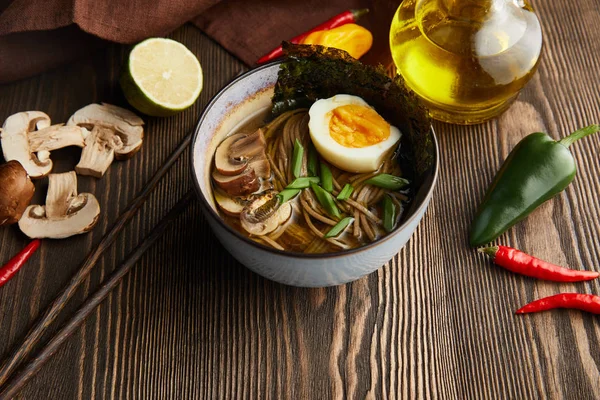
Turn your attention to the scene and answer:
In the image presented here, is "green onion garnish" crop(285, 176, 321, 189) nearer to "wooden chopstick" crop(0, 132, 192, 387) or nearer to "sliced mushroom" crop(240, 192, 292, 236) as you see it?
"sliced mushroom" crop(240, 192, 292, 236)

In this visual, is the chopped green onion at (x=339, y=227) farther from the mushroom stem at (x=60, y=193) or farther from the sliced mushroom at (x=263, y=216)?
the mushroom stem at (x=60, y=193)

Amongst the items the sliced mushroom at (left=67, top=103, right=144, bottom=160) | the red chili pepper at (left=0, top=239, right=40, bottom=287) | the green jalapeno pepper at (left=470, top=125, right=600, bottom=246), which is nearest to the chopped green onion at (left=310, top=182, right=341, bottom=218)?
the green jalapeno pepper at (left=470, top=125, right=600, bottom=246)

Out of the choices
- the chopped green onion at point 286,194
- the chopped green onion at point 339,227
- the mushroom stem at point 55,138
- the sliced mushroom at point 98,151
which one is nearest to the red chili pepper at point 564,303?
the chopped green onion at point 339,227

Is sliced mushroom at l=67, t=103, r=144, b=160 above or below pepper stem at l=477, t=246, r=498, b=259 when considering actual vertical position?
above

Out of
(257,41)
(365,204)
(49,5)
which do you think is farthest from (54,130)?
(365,204)

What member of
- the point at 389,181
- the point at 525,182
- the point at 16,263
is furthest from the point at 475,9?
the point at 16,263

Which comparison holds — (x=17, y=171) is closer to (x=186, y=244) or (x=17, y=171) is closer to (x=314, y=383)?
(x=186, y=244)
